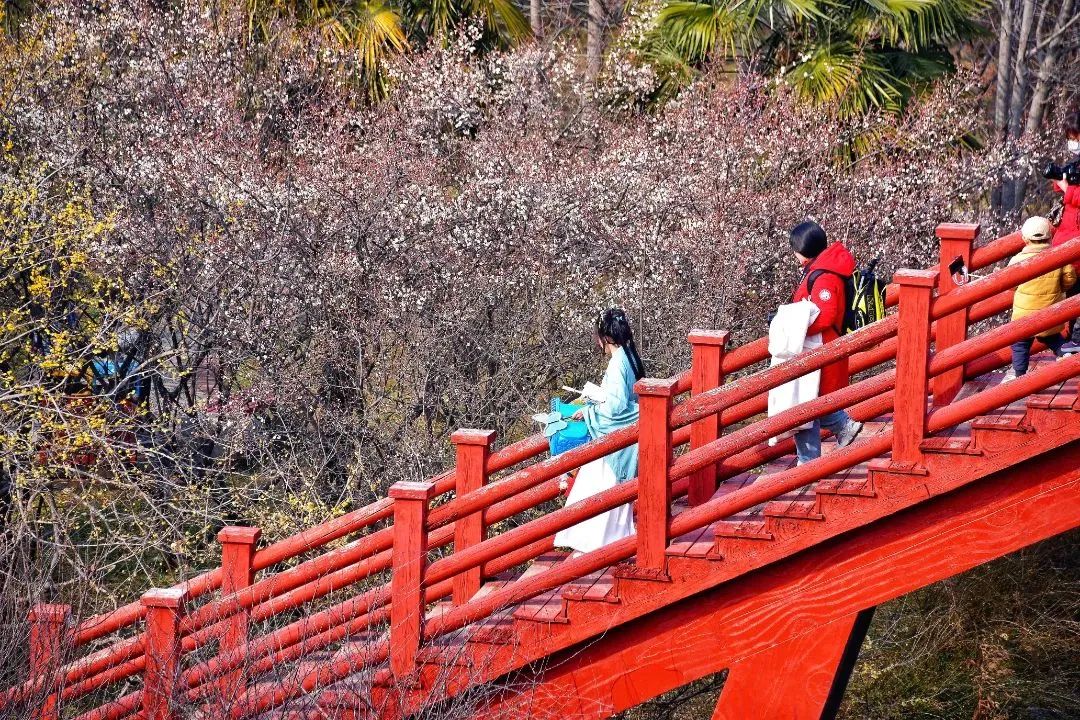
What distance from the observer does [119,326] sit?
37.3 feet

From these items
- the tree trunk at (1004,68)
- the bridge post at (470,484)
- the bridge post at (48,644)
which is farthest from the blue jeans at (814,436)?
the tree trunk at (1004,68)

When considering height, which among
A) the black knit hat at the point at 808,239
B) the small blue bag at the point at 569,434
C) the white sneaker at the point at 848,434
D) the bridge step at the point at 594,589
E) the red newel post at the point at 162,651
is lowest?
the red newel post at the point at 162,651

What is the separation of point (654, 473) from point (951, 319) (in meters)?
1.77

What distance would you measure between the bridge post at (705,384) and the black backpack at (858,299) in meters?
0.50

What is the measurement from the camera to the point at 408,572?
16.8 ft

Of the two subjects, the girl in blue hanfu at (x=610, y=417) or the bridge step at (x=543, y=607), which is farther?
the girl in blue hanfu at (x=610, y=417)

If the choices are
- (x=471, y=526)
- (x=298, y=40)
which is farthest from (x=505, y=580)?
(x=298, y=40)

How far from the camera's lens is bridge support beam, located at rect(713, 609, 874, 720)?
4.92m

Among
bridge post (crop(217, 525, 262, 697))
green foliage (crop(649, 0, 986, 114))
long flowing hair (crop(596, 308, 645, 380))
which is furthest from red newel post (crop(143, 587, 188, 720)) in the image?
green foliage (crop(649, 0, 986, 114))

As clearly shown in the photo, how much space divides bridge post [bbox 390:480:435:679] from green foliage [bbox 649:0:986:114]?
31.0 feet

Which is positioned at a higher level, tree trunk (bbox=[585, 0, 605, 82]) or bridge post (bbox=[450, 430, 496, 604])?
tree trunk (bbox=[585, 0, 605, 82])

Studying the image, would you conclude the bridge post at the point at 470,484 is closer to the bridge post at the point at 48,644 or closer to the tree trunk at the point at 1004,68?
the bridge post at the point at 48,644

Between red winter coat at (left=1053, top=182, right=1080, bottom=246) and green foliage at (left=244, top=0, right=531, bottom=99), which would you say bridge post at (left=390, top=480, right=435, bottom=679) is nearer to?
red winter coat at (left=1053, top=182, right=1080, bottom=246)

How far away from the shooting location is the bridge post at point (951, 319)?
5.56 m
